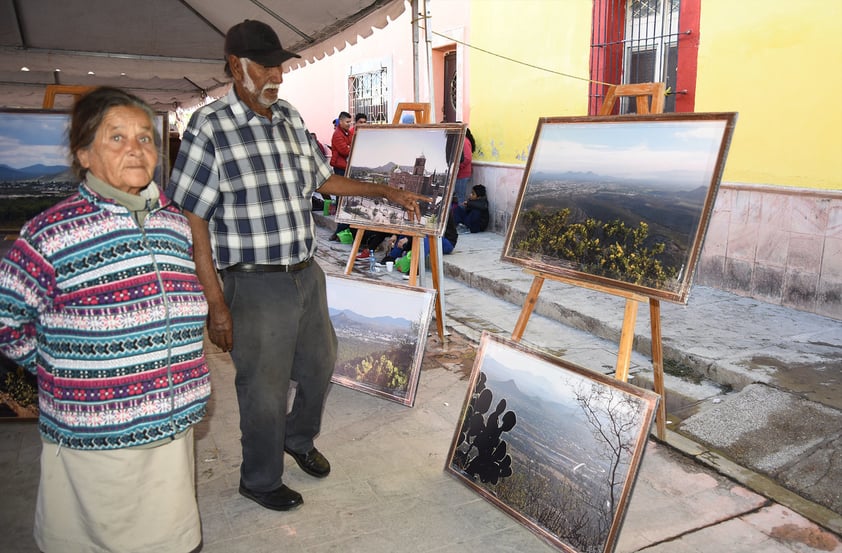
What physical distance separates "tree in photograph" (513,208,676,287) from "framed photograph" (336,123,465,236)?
911 mm

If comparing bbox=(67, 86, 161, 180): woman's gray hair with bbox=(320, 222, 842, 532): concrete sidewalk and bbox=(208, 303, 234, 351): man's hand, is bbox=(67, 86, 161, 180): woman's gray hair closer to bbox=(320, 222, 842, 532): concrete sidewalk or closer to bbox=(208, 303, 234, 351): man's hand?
bbox=(208, 303, 234, 351): man's hand

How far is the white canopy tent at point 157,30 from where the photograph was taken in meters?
5.13

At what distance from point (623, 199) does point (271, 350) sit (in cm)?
161

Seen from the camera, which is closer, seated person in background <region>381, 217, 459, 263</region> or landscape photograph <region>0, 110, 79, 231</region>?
landscape photograph <region>0, 110, 79, 231</region>

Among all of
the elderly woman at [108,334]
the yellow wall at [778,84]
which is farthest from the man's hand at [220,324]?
the yellow wall at [778,84]

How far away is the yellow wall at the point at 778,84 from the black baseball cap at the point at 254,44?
13.0 feet

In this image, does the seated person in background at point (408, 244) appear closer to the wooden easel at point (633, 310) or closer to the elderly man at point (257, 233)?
the wooden easel at point (633, 310)

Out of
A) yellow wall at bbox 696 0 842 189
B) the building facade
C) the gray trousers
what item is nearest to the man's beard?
the gray trousers

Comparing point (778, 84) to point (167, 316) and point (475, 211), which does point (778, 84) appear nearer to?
point (475, 211)

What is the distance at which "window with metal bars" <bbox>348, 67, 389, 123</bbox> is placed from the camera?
1191 centimetres

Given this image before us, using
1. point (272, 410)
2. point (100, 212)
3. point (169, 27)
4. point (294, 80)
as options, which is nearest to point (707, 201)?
point (272, 410)

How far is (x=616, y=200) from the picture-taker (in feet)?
9.68

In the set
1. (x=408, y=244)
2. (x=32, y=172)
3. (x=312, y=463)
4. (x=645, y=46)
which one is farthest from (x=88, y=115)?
(x=645, y=46)

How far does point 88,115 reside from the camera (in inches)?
65.7
